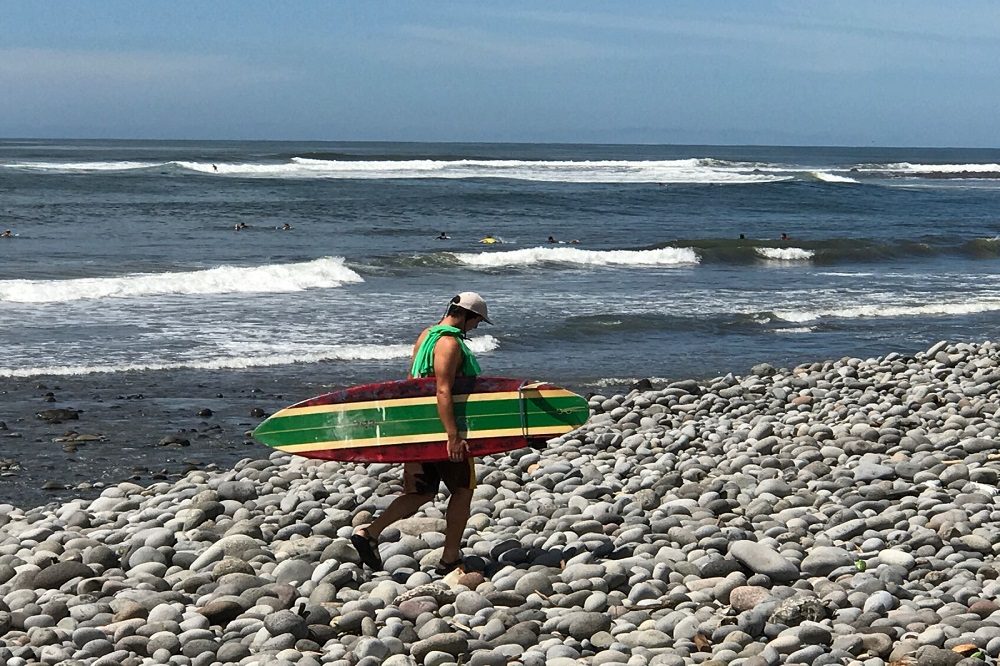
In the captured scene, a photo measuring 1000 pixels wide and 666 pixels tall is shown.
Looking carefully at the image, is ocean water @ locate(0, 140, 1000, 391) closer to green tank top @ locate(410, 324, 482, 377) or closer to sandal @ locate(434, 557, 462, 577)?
green tank top @ locate(410, 324, 482, 377)

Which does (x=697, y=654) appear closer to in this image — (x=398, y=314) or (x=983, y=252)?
(x=398, y=314)

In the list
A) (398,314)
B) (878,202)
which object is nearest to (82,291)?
(398,314)

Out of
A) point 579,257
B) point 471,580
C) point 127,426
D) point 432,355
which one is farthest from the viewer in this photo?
point 579,257

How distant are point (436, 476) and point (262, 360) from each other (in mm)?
8392

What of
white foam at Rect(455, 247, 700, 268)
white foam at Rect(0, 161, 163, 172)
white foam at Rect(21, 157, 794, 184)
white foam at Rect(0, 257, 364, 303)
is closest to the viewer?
white foam at Rect(0, 257, 364, 303)

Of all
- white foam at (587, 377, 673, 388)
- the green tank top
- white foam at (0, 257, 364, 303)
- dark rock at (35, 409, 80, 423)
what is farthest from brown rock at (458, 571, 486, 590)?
white foam at (0, 257, 364, 303)

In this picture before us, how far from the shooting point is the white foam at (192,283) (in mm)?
20000

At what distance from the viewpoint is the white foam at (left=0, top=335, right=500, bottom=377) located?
13742 millimetres

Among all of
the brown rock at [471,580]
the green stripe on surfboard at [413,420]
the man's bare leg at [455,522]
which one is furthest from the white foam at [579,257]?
the brown rock at [471,580]

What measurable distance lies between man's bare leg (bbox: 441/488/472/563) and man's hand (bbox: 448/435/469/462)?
0.20m

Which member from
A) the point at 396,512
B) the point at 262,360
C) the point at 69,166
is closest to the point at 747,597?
the point at 396,512

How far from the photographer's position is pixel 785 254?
31.4 meters

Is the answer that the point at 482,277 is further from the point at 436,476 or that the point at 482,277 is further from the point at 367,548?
the point at 367,548

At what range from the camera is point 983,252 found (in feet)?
108
